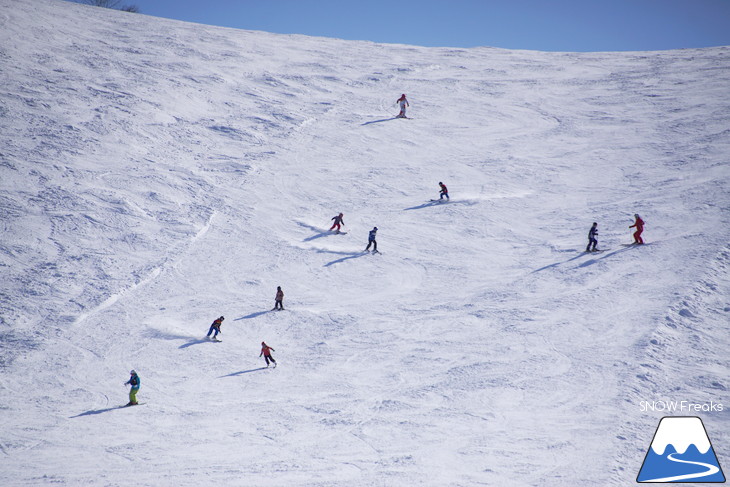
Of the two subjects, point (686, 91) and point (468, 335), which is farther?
point (686, 91)

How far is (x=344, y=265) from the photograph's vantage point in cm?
2384

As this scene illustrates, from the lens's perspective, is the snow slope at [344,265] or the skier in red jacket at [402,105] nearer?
the snow slope at [344,265]

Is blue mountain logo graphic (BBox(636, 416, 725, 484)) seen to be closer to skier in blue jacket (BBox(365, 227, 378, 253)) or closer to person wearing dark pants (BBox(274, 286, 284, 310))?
person wearing dark pants (BBox(274, 286, 284, 310))

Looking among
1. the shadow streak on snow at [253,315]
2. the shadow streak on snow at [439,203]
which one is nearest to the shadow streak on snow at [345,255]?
the shadow streak on snow at [253,315]

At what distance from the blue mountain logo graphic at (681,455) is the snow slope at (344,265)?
A: 35 cm

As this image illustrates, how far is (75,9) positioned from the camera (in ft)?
156

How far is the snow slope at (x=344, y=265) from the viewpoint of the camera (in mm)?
13852

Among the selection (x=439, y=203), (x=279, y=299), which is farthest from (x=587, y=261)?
(x=279, y=299)

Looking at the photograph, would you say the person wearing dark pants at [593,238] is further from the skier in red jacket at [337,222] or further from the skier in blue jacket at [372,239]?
the skier in red jacket at [337,222]

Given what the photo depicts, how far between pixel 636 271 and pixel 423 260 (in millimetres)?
8254

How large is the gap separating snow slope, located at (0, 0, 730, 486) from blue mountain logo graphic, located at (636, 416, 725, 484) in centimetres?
35

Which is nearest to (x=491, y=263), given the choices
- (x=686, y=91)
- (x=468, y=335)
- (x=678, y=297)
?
(x=468, y=335)

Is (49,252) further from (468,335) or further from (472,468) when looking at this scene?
(472,468)

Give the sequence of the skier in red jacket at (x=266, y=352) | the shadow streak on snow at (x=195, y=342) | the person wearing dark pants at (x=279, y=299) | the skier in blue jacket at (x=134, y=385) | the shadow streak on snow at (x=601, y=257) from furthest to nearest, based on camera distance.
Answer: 1. the shadow streak on snow at (x=601, y=257)
2. the person wearing dark pants at (x=279, y=299)
3. the shadow streak on snow at (x=195, y=342)
4. the skier in red jacket at (x=266, y=352)
5. the skier in blue jacket at (x=134, y=385)
